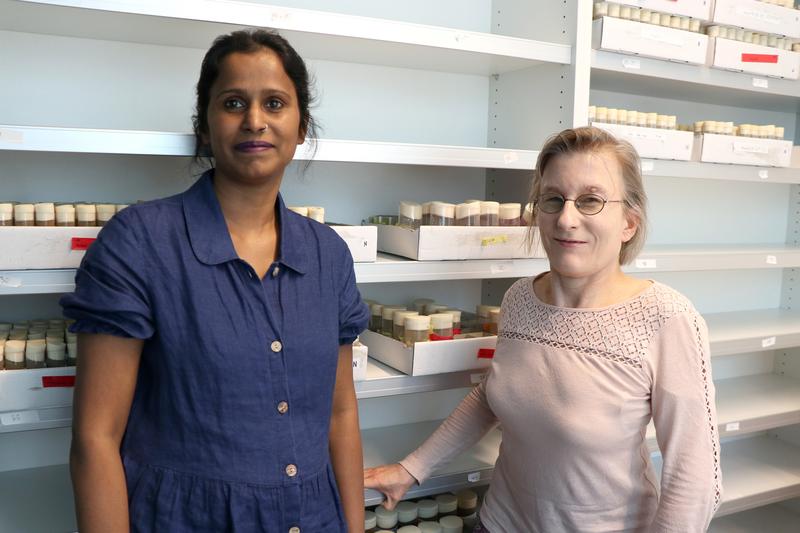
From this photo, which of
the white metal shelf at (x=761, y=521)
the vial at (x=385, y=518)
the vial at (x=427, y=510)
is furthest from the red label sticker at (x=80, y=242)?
the white metal shelf at (x=761, y=521)

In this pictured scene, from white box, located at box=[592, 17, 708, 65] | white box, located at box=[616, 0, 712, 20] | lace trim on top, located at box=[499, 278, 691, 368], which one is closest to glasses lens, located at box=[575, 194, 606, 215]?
lace trim on top, located at box=[499, 278, 691, 368]

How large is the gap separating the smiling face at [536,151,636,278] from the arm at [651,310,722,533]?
8.6 inches

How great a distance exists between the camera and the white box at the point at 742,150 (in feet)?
7.77

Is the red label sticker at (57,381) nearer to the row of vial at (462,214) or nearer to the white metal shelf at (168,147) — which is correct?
the white metal shelf at (168,147)

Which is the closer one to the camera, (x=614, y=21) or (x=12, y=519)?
(x=12, y=519)

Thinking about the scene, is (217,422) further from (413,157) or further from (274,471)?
(413,157)

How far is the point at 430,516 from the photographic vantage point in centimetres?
221

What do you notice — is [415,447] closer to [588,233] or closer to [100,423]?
[588,233]

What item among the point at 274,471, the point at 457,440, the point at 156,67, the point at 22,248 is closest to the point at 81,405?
the point at 274,471

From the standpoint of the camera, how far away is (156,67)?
1987 mm

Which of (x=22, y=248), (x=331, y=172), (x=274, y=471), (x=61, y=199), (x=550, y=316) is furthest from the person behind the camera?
(x=331, y=172)

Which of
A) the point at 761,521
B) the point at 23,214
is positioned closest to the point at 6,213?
the point at 23,214

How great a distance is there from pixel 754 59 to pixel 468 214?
49.1 inches

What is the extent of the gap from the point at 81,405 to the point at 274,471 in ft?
1.15
